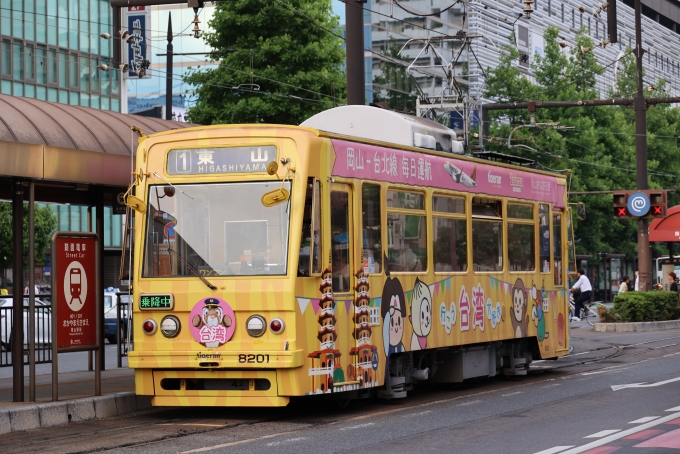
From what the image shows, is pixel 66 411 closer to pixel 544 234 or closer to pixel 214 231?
pixel 214 231

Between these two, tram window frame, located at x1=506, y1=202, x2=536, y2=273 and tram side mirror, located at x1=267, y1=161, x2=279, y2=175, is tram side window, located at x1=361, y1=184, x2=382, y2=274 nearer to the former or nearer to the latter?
tram side mirror, located at x1=267, y1=161, x2=279, y2=175

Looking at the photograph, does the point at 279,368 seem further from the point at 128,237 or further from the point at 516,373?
the point at 516,373

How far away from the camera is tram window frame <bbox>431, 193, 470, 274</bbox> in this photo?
1505 cm

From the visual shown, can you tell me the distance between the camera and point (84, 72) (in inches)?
2459

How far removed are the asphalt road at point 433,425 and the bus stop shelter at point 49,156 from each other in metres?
1.87

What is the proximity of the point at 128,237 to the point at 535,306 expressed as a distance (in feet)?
23.6

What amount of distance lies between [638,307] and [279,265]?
22321 millimetres

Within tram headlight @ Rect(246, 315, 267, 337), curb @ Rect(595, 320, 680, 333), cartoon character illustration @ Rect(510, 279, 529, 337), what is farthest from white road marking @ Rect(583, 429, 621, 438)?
curb @ Rect(595, 320, 680, 333)

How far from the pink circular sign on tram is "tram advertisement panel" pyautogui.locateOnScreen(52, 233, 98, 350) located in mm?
1646

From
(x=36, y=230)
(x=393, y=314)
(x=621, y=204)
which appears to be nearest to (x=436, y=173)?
(x=393, y=314)

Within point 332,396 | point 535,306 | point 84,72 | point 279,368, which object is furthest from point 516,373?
point 84,72

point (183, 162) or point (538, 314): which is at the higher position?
point (183, 162)

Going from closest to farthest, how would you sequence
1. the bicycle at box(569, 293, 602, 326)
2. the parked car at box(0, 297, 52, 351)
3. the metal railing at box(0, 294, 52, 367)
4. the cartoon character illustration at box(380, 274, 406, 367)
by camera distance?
the cartoon character illustration at box(380, 274, 406, 367), the metal railing at box(0, 294, 52, 367), the parked car at box(0, 297, 52, 351), the bicycle at box(569, 293, 602, 326)

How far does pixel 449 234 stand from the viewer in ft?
50.5
